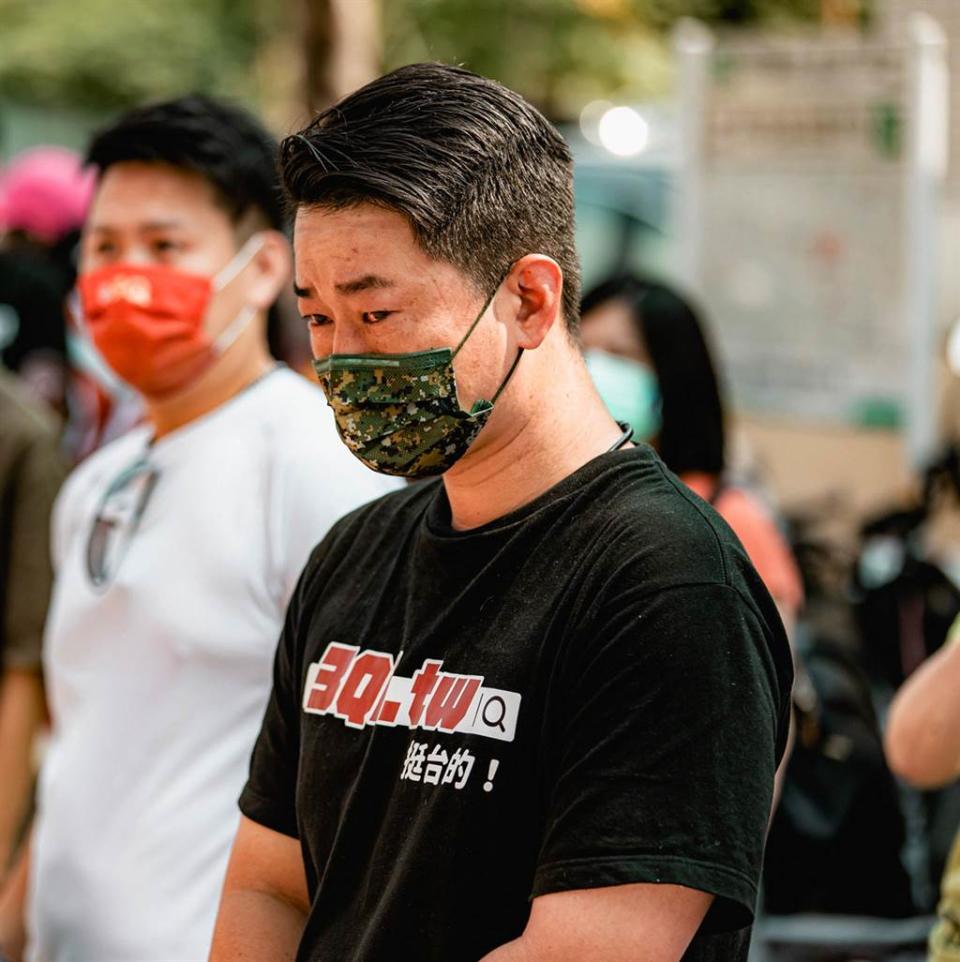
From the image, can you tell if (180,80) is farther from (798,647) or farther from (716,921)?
(716,921)

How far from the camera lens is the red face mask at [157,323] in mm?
2889

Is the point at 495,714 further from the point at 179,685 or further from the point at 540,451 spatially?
the point at 179,685

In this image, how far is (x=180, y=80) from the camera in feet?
81.8

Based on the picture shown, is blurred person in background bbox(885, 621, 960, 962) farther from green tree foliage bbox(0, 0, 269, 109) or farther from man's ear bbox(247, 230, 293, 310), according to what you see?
green tree foliage bbox(0, 0, 269, 109)

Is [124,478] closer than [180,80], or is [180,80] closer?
[124,478]

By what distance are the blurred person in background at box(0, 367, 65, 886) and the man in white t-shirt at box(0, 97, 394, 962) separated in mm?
558

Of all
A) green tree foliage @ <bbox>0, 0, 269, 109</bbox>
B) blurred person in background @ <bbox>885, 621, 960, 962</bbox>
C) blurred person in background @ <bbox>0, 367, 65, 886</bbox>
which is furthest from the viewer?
green tree foliage @ <bbox>0, 0, 269, 109</bbox>

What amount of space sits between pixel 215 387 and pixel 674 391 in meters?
1.23

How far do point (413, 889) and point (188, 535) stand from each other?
109 centimetres

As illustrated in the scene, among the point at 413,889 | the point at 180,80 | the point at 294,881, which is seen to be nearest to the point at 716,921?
the point at 413,889

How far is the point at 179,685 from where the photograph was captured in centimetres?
263

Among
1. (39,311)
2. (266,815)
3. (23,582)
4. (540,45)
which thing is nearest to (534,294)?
(266,815)

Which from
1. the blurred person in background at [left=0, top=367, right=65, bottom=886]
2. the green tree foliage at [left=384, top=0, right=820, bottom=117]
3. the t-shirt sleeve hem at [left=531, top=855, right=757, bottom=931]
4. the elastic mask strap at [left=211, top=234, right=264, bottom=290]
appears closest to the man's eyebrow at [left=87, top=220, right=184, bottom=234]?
the elastic mask strap at [left=211, top=234, right=264, bottom=290]

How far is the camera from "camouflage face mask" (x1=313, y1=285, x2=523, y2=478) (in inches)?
71.1
